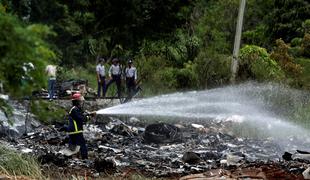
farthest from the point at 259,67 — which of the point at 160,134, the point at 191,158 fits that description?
the point at 191,158

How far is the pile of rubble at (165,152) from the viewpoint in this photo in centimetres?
1217

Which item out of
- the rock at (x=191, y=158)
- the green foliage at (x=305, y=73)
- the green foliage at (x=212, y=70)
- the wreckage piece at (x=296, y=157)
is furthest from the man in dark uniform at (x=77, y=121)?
the green foliage at (x=305, y=73)

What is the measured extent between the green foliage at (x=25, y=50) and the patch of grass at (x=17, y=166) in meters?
4.16

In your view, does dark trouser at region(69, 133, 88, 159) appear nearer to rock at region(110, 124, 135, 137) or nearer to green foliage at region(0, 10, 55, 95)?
rock at region(110, 124, 135, 137)

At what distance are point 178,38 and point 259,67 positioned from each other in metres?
8.30

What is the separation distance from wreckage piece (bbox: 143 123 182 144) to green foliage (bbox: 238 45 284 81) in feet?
22.1

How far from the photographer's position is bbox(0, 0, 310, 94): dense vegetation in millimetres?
23156

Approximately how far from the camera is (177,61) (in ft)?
90.9

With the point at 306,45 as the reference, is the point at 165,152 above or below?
below

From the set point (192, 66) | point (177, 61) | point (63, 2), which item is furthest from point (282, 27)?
point (63, 2)

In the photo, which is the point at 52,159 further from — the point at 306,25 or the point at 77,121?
the point at 306,25

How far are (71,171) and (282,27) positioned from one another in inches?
859

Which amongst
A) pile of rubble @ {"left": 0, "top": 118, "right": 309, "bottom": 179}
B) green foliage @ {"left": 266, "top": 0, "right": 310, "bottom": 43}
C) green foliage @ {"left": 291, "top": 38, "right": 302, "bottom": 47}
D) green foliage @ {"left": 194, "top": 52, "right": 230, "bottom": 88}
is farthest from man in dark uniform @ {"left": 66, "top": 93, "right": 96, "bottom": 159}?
green foliage @ {"left": 266, "top": 0, "right": 310, "bottom": 43}

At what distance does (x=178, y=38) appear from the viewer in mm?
30094
